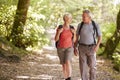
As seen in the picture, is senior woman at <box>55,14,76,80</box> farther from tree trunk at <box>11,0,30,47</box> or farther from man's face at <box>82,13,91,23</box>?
tree trunk at <box>11,0,30,47</box>

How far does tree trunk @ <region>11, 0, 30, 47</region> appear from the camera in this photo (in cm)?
1563

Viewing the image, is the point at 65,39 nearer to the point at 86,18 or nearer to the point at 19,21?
the point at 86,18

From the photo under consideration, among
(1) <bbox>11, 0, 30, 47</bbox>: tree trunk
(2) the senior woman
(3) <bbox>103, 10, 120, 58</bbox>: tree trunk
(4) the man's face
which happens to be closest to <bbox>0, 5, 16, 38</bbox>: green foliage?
(1) <bbox>11, 0, 30, 47</bbox>: tree trunk

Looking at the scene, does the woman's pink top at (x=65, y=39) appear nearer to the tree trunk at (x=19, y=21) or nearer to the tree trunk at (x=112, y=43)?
the tree trunk at (x=19, y=21)

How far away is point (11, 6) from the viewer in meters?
16.0

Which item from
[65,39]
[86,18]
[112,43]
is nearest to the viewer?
[86,18]

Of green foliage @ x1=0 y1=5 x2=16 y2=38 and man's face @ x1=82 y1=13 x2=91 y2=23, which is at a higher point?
man's face @ x1=82 y1=13 x2=91 y2=23

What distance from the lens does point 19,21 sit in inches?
626

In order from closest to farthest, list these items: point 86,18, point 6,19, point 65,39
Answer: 1. point 86,18
2. point 65,39
3. point 6,19

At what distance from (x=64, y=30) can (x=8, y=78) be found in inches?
84.2

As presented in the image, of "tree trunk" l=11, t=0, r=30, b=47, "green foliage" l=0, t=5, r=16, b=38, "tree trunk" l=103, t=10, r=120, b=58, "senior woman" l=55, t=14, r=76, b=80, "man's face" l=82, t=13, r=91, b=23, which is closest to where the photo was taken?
"man's face" l=82, t=13, r=91, b=23

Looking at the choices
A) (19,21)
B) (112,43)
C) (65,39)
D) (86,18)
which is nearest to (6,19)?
(19,21)

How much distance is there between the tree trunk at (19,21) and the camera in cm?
1563

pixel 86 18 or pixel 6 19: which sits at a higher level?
pixel 86 18
